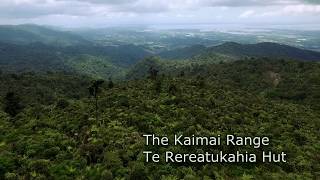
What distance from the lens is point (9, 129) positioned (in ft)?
211

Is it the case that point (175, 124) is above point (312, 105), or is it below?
above

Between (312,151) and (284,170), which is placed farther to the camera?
(312,151)

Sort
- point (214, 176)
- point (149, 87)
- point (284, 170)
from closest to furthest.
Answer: point (214, 176) < point (284, 170) < point (149, 87)

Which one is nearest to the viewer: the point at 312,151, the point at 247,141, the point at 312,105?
the point at 247,141

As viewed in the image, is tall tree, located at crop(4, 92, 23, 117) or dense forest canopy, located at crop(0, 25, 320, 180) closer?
dense forest canopy, located at crop(0, 25, 320, 180)

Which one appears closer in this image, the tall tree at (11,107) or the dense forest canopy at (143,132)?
the dense forest canopy at (143,132)

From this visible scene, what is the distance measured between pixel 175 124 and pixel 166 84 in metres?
36.3

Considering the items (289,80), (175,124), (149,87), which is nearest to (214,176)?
(175,124)

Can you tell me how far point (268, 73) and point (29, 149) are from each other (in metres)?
134

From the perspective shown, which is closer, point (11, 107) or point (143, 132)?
point (143, 132)

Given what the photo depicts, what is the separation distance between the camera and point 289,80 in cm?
15550

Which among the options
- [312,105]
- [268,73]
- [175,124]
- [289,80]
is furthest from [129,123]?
[268,73]

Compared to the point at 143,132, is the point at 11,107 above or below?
below

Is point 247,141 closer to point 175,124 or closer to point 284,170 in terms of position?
point 284,170
